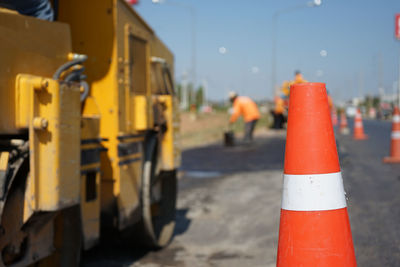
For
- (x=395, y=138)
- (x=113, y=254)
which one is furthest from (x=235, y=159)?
(x=113, y=254)

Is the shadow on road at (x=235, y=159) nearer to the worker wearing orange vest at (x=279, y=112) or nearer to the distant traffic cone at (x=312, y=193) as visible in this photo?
the worker wearing orange vest at (x=279, y=112)

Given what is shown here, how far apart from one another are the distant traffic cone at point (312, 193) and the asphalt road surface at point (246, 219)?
5.37 feet

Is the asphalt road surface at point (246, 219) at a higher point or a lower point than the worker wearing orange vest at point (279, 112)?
lower

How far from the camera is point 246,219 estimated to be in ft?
20.4

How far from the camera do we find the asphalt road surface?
4688 mm

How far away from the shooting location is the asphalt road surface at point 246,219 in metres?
4.69

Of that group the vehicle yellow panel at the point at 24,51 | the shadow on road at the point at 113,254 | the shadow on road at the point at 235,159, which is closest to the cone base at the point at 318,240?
the vehicle yellow panel at the point at 24,51

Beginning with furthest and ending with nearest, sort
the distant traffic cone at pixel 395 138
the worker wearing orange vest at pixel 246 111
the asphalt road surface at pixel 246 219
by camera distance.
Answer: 1. the worker wearing orange vest at pixel 246 111
2. the distant traffic cone at pixel 395 138
3. the asphalt road surface at pixel 246 219

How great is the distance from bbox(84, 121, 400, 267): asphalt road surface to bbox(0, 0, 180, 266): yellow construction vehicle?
36cm

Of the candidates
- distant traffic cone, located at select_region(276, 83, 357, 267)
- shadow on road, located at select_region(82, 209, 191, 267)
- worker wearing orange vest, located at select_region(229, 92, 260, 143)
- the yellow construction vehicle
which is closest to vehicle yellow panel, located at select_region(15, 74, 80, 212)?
the yellow construction vehicle

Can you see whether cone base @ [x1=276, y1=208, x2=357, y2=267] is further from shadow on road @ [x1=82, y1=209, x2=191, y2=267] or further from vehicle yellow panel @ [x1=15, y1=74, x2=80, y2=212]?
shadow on road @ [x1=82, y1=209, x2=191, y2=267]

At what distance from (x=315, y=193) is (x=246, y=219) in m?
3.78

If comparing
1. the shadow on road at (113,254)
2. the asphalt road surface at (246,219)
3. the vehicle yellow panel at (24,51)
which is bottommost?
the shadow on road at (113,254)

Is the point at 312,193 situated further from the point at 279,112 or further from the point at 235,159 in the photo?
the point at 279,112
